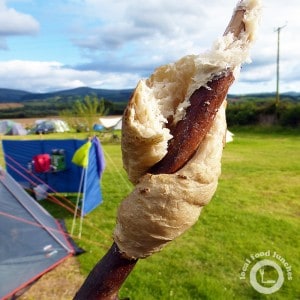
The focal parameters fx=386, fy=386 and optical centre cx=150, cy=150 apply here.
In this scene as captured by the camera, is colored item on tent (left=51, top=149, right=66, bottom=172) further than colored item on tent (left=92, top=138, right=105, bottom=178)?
Yes

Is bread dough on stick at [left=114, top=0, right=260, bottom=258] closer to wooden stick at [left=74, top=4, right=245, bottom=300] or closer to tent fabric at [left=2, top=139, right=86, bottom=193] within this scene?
wooden stick at [left=74, top=4, right=245, bottom=300]

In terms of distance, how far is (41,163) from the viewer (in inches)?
354

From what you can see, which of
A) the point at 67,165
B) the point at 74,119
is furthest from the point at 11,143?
the point at 74,119

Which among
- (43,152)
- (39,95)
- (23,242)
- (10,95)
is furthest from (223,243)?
(10,95)

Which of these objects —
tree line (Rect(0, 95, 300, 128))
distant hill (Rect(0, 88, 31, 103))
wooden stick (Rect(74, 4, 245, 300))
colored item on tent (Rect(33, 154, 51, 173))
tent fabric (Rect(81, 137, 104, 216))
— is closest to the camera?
wooden stick (Rect(74, 4, 245, 300))

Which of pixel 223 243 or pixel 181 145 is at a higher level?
pixel 181 145

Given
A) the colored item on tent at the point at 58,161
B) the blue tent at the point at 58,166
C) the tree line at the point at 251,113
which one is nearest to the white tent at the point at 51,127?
the tree line at the point at 251,113

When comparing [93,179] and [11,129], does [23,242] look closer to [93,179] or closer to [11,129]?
[93,179]

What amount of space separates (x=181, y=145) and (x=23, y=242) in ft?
16.8

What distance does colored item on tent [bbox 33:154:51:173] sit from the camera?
29.5ft

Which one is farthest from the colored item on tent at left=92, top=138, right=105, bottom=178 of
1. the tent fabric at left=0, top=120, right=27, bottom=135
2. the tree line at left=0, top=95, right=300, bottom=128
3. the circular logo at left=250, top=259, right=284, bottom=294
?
the tent fabric at left=0, top=120, right=27, bottom=135

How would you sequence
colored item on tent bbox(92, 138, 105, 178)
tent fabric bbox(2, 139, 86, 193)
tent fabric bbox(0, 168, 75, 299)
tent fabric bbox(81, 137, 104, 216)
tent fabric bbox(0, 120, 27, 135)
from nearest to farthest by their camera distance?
1. tent fabric bbox(0, 168, 75, 299)
2. tent fabric bbox(81, 137, 104, 216)
3. colored item on tent bbox(92, 138, 105, 178)
4. tent fabric bbox(2, 139, 86, 193)
5. tent fabric bbox(0, 120, 27, 135)

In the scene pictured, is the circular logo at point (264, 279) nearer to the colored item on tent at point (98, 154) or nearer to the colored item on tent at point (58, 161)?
the colored item on tent at point (98, 154)

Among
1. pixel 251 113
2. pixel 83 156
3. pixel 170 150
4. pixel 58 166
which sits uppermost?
pixel 170 150
